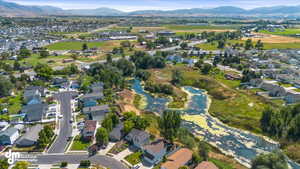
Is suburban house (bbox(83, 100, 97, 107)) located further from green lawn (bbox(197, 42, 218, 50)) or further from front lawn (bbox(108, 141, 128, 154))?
green lawn (bbox(197, 42, 218, 50))

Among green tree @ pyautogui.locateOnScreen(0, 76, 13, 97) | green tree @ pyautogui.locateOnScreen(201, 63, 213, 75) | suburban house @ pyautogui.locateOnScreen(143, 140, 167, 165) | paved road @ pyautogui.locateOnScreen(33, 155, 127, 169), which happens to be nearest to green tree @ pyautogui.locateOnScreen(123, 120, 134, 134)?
suburban house @ pyautogui.locateOnScreen(143, 140, 167, 165)

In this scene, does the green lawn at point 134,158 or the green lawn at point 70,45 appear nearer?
the green lawn at point 134,158

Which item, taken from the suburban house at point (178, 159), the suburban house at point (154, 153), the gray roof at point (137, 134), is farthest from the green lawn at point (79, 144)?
the suburban house at point (178, 159)

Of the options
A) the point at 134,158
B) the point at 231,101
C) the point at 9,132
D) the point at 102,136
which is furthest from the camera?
the point at 231,101

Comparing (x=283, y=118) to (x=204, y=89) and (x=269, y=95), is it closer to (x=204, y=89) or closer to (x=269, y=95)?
(x=269, y=95)

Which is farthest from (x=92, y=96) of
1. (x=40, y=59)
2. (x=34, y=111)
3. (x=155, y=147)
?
(x=40, y=59)

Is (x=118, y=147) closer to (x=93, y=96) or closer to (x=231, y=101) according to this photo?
(x=93, y=96)

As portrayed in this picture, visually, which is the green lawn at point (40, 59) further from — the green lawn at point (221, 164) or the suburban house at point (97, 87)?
the green lawn at point (221, 164)
